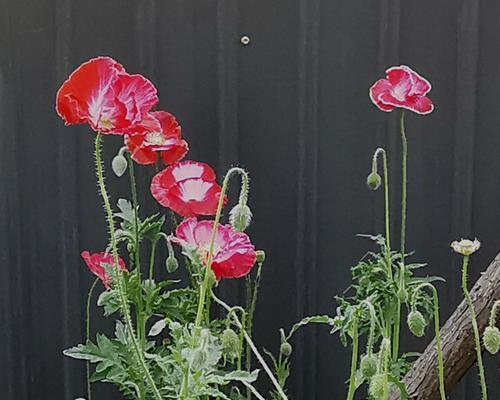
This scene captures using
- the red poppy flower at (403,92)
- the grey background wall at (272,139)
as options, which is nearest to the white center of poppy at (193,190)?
the red poppy flower at (403,92)

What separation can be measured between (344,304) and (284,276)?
56 centimetres

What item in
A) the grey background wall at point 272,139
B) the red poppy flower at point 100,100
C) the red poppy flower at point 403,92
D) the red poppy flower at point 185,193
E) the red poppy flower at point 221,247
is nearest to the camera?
the red poppy flower at point 100,100

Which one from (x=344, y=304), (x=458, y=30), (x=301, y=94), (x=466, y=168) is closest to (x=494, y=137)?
(x=466, y=168)

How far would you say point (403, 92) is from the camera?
4.83 feet

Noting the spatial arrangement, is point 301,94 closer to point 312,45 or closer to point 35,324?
point 312,45

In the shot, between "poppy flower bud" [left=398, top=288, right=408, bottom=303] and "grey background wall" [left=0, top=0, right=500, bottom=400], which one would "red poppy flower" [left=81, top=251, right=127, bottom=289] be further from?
"poppy flower bud" [left=398, top=288, right=408, bottom=303]

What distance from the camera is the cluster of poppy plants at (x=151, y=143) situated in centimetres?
112

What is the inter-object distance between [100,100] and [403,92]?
23.2 inches

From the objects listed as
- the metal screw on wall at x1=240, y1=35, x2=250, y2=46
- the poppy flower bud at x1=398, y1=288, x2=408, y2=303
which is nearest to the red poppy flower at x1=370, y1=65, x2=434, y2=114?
the poppy flower bud at x1=398, y1=288, x2=408, y2=303

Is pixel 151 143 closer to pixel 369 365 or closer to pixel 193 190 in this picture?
pixel 193 190

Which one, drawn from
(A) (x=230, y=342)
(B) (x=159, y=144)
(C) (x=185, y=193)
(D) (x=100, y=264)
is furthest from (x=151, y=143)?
(A) (x=230, y=342)

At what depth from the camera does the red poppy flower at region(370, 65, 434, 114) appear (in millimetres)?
1459

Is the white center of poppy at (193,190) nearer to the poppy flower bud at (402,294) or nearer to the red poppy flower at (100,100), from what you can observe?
the red poppy flower at (100,100)

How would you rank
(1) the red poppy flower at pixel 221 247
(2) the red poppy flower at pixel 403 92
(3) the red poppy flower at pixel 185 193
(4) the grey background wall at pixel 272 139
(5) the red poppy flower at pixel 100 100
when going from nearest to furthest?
(5) the red poppy flower at pixel 100 100, (1) the red poppy flower at pixel 221 247, (3) the red poppy flower at pixel 185 193, (2) the red poppy flower at pixel 403 92, (4) the grey background wall at pixel 272 139
